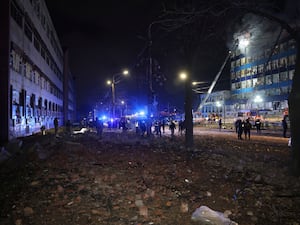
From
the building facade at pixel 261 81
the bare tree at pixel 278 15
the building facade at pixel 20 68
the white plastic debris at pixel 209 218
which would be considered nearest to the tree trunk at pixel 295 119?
the bare tree at pixel 278 15

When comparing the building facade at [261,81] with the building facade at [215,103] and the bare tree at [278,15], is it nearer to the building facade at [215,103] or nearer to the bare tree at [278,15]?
the building facade at [215,103]

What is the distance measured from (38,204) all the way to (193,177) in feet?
13.9

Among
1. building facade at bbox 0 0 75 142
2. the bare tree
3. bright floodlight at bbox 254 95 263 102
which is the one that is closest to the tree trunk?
the bare tree

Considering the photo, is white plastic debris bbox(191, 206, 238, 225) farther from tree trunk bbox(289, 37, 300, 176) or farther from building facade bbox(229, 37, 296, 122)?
building facade bbox(229, 37, 296, 122)

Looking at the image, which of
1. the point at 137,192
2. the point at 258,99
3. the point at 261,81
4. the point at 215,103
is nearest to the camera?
the point at 137,192

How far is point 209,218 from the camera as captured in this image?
14.8 feet

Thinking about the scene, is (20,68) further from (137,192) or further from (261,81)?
(261,81)

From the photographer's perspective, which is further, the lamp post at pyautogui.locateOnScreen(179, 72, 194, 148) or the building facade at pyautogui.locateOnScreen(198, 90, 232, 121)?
the building facade at pyautogui.locateOnScreen(198, 90, 232, 121)

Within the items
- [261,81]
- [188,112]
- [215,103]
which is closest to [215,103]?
[215,103]

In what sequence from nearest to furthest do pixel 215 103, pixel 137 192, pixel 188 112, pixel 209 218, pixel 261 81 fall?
pixel 209 218 < pixel 137 192 < pixel 188 112 < pixel 261 81 < pixel 215 103

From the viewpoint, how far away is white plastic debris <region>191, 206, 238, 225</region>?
4.39m

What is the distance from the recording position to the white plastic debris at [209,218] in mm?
4395

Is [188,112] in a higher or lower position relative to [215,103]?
lower

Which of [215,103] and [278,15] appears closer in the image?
[278,15]
